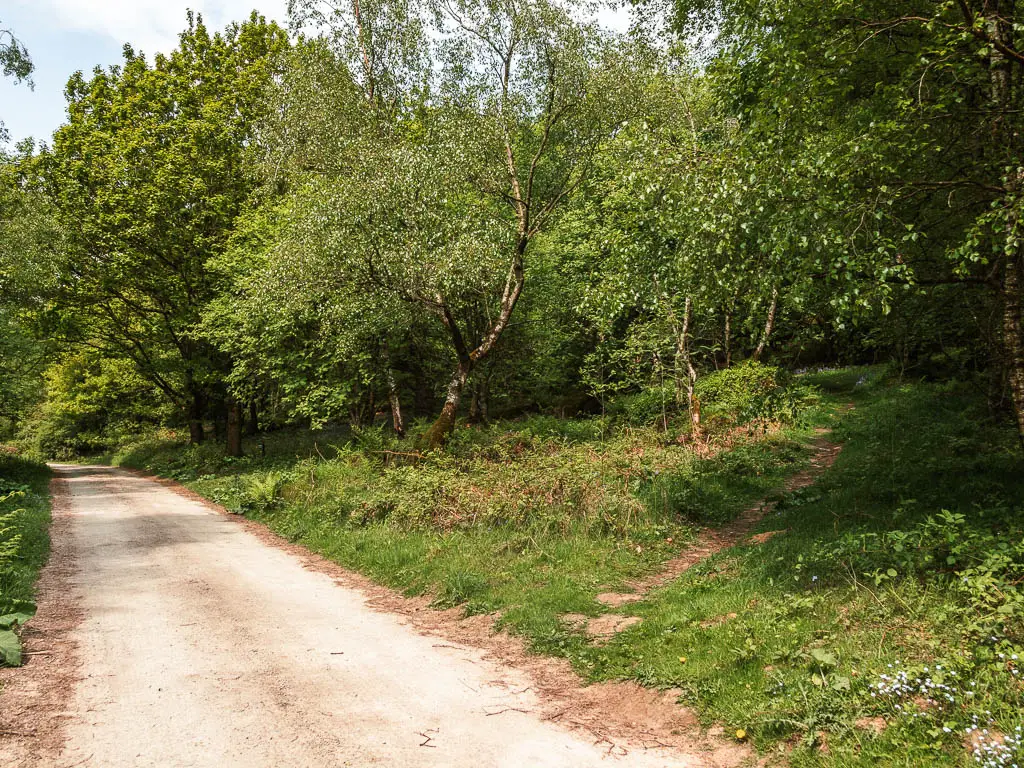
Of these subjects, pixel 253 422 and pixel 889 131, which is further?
pixel 253 422

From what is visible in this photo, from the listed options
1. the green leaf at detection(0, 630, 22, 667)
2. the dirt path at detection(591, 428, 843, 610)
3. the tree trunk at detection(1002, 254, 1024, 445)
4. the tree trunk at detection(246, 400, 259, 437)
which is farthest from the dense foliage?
the green leaf at detection(0, 630, 22, 667)

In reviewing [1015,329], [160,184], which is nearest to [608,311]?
[1015,329]

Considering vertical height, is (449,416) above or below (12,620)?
above

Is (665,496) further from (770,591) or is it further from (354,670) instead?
(354,670)

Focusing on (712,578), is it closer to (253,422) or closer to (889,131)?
(889,131)

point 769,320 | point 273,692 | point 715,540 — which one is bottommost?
point 273,692

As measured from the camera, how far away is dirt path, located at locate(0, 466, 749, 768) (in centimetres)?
439

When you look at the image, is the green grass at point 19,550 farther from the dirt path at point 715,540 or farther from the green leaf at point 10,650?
the dirt path at point 715,540

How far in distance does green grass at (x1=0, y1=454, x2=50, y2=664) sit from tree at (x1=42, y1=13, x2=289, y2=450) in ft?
29.7

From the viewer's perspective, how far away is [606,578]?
8125 millimetres

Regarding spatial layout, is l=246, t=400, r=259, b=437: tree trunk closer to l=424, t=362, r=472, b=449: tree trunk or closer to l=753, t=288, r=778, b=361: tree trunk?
l=424, t=362, r=472, b=449: tree trunk

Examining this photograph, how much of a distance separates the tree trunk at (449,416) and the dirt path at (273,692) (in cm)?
767

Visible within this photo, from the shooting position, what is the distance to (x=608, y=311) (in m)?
13.1

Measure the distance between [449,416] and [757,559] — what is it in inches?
415
